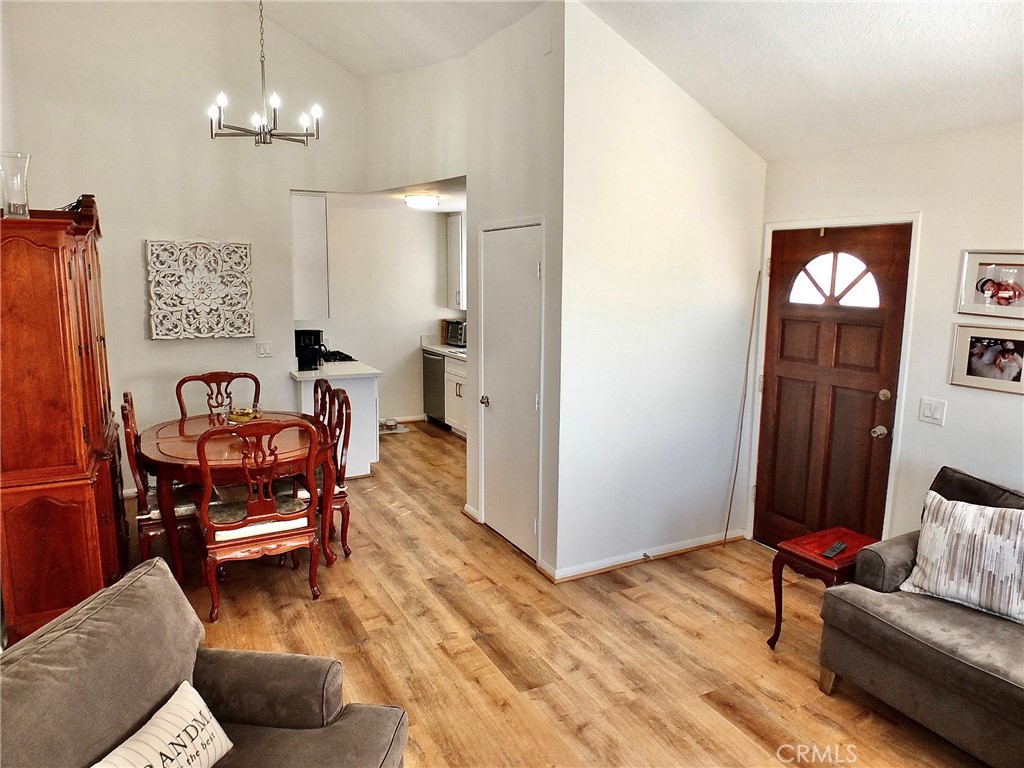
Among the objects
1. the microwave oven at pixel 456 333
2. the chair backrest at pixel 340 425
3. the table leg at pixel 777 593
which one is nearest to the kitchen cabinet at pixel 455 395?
the microwave oven at pixel 456 333

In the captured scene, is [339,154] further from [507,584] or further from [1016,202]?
[1016,202]

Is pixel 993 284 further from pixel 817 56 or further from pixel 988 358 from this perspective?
pixel 817 56

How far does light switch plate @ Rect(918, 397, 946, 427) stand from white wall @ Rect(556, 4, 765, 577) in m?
1.09

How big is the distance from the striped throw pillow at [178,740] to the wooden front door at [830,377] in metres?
3.30

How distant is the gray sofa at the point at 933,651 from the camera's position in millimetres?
2166

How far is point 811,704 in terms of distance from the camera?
8.71 ft

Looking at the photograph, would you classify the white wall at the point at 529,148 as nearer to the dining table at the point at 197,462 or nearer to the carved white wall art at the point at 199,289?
the dining table at the point at 197,462

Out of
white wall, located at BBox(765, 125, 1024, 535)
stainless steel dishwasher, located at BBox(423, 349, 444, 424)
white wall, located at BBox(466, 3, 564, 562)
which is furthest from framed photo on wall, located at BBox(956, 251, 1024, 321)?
stainless steel dishwasher, located at BBox(423, 349, 444, 424)

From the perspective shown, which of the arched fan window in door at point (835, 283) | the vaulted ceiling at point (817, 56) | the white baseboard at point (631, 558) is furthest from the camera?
the white baseboard at point (631, 558)

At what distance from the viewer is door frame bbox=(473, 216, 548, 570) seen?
364 cm

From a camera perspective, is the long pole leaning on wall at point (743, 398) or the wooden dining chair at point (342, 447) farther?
Result: the long pole leaning on wall at point (743, 398)

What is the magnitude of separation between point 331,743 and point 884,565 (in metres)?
2.19

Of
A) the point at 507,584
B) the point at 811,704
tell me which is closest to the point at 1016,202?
the point at 811,704

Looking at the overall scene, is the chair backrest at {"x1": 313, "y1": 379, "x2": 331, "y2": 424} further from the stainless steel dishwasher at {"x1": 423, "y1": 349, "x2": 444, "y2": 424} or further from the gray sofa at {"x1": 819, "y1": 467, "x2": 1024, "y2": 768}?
the gray sofa at {"x1": 819, "y1": 467, "x2": 1024, "y2": 768}
